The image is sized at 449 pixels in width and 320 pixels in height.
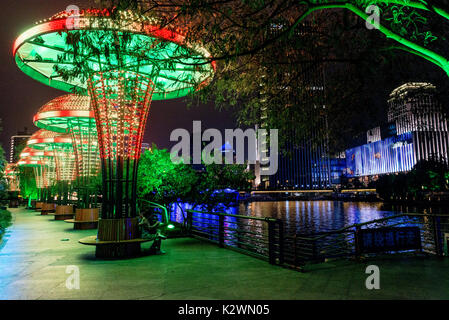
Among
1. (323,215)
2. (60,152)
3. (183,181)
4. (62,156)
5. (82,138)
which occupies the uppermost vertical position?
(60,152)

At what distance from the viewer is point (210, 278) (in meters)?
5.76

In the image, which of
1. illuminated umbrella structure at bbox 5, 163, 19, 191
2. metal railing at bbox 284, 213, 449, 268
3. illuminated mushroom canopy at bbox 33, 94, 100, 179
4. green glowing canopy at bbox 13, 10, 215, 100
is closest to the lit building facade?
metal railing at bbox 284, 213, 449, 268

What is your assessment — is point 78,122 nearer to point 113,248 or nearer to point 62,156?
point 62,156

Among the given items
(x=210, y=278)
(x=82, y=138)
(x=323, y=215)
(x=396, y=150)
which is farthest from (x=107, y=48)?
(x=396, y=150)

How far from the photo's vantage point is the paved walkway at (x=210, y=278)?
483 centimetres

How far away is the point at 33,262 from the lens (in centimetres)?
763

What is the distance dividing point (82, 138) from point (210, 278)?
15048 millimetres

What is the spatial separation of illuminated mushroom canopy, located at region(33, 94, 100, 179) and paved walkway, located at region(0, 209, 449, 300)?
9.94m

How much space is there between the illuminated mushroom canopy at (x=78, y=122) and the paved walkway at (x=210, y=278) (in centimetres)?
994

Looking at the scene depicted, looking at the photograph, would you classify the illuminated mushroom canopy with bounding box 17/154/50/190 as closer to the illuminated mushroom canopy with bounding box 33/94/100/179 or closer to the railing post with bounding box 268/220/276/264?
the illuminated mushroom canopy with bounding box 33/94/100/179

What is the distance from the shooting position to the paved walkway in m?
4.83
